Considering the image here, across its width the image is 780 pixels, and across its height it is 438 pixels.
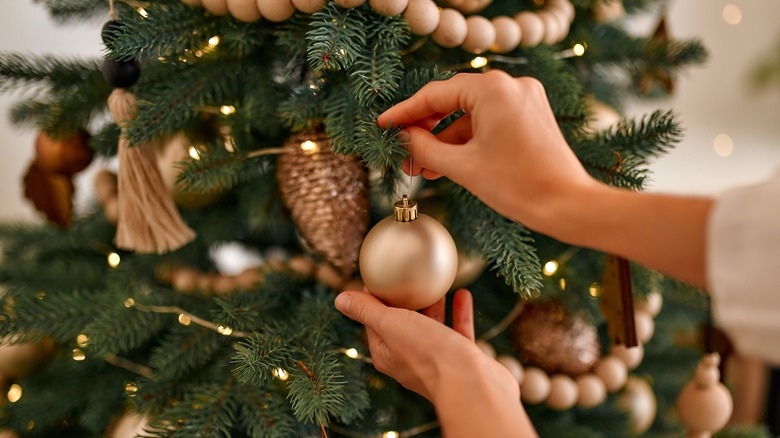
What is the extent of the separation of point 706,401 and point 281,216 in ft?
2.14

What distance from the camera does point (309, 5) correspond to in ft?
1.59

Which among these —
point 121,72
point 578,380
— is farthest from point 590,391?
point 121,72

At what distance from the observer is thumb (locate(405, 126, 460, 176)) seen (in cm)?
42

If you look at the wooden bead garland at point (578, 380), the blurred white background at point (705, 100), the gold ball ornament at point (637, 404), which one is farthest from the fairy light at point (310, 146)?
the blurred white background at point (705, 100)

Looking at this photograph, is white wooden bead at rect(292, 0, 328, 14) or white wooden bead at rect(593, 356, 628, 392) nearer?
white wooden bead at rect(292, 0, 328, 14)

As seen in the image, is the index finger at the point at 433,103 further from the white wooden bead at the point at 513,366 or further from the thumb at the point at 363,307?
the white wooden bead at the point at 513,366

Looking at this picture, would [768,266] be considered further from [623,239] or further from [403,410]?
[403,410]

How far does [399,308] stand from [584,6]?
0.50 m

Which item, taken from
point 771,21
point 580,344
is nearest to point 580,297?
point 580,344

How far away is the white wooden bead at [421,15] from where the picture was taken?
49 cm

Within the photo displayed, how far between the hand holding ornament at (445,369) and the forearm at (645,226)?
0.45ft

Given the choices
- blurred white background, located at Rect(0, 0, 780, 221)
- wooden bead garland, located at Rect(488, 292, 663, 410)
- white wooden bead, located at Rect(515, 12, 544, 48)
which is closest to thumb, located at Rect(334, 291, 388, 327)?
wooden bead garland, located at Rect(488, 292, 663, 410)

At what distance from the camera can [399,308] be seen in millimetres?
468

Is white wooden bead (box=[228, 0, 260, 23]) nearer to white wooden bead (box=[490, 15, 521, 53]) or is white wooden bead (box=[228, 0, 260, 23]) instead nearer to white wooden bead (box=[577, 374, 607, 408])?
white wooden bead (box=[490, 15, 521, 53])
